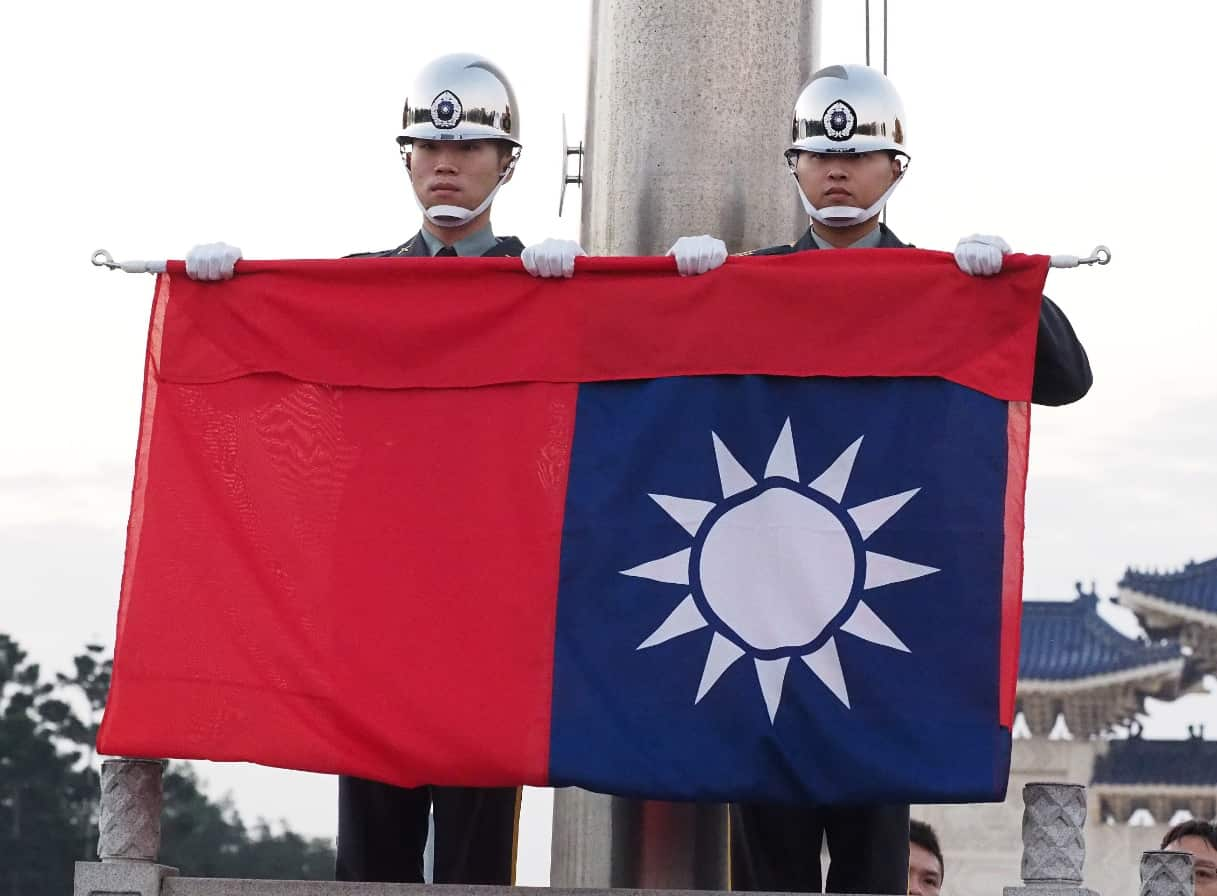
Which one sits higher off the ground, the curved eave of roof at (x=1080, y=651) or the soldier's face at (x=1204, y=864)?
the curved eave of roof at (x=1080, y=651)

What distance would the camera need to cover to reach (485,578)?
651cm

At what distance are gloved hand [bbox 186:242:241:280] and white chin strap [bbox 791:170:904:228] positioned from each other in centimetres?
201

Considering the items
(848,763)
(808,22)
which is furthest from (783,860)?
(808,22)

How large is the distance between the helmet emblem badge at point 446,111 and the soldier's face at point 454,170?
7 centimetres

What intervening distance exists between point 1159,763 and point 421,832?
38.4m

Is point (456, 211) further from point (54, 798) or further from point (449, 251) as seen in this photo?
point (54, 798)

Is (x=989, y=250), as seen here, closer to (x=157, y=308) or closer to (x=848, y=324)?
(x=848, y=324)

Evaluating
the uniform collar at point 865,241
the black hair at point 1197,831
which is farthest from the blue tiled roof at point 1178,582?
the uniform collar at point 865,241

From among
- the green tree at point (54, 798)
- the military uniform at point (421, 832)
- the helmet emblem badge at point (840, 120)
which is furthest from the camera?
the green tree at point (54, 798)

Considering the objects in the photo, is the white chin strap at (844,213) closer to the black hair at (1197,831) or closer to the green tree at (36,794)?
the black hair at (1197,831)

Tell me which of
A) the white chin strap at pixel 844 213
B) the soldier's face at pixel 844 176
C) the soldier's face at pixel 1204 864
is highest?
the soldier's face at pixel 844 176

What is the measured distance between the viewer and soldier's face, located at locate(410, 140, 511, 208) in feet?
23.0

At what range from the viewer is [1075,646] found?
144 feet

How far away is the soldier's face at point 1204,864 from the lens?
8898 millimetres
